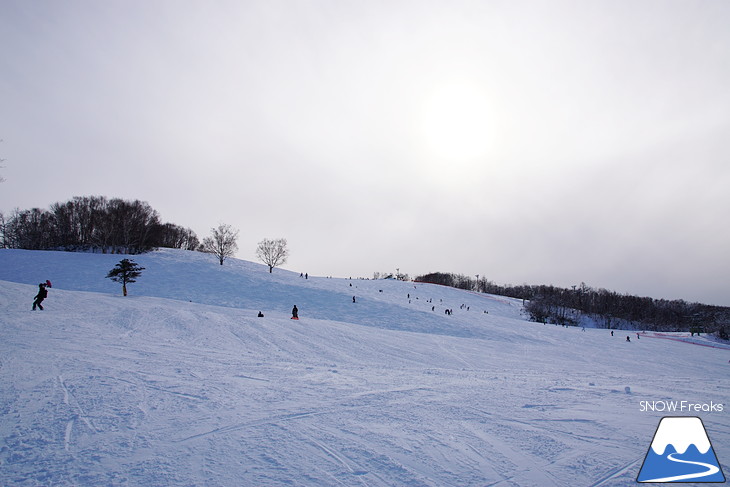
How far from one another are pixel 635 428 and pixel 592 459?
2.02 meters

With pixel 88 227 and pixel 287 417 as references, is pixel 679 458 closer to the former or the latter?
pixel 287 417

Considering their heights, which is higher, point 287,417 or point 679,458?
point 679,458

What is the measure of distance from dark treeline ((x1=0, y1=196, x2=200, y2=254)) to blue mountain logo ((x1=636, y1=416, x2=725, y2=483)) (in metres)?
80.5

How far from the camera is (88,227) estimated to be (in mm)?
75562

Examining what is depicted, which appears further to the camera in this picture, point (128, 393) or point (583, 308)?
point (583, 308)

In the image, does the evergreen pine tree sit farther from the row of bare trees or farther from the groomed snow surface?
the row of bare trees

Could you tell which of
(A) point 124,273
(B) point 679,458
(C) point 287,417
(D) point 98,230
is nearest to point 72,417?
(C) point 287,417

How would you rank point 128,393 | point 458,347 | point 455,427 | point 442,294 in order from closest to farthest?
point 455,427 → point 128,393 → point 458,347 → point 442,294

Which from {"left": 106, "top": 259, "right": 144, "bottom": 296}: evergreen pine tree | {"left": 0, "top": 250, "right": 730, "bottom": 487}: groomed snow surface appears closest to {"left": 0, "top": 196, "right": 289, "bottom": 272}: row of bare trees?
{"left": 106, "top": 259, "right": 144, "bottom": 296}: evergreen pine tree

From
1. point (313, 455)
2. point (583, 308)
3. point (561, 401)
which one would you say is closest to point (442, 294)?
point (561, 401)

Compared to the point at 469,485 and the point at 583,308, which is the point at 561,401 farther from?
the point at 583,308

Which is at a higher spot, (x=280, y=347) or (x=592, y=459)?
(x=592, y=459)

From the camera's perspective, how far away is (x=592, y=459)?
16.7 ft

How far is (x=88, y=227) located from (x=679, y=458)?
98.3 metres
